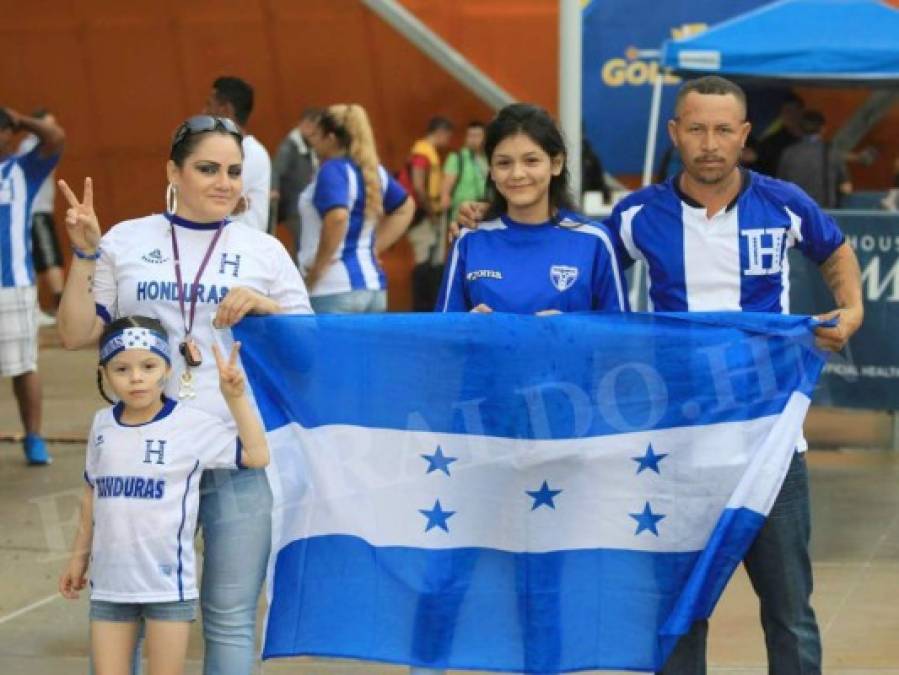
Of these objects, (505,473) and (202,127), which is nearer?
(202,127)

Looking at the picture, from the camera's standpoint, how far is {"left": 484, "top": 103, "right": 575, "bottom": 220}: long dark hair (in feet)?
17.2

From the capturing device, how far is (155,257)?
5.00 m

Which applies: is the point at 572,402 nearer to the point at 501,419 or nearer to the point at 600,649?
the point at 501,419

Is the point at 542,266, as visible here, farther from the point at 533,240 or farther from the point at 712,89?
the point at 712,89

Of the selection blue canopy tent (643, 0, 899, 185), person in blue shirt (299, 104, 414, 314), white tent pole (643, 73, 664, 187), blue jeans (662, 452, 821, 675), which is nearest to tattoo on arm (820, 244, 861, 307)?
blue jeans (662, 452, 821, 675)

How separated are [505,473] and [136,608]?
106 cm

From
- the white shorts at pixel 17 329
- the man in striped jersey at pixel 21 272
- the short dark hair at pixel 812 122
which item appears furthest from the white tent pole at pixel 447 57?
the white shorts at pixel 17 329

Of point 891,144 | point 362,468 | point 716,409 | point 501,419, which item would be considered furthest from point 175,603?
point 891,144

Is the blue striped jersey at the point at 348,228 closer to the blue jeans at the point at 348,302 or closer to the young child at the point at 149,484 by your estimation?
the blue jeans at the point at 348,302

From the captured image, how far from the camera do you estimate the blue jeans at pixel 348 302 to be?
32.2ft

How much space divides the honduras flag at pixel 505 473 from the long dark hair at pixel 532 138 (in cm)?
34

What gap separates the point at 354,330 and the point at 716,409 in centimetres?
100

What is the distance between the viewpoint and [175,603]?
493 centimetres

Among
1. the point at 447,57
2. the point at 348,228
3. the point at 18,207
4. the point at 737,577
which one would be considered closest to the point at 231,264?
the point at 737,577
